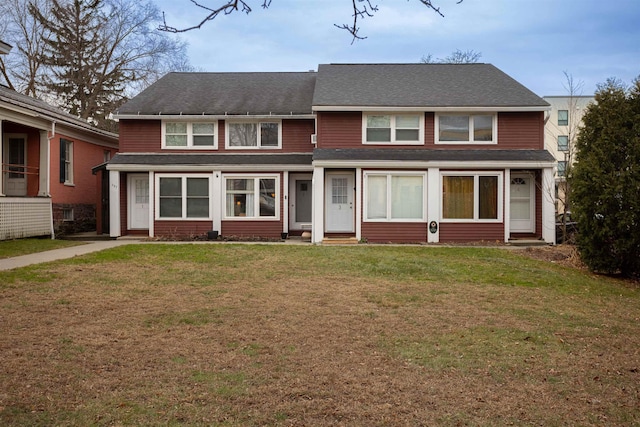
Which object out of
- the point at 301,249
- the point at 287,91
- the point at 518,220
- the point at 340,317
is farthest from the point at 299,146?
the point at 340,317

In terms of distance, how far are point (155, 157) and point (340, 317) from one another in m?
13.7

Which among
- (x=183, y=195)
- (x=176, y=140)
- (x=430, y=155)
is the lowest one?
(x=183, y=195)

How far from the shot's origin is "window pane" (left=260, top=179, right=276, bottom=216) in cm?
1791

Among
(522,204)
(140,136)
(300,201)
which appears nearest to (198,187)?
(140,136)

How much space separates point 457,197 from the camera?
16547mm

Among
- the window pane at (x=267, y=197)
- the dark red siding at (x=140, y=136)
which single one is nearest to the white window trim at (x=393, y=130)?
the window pane at (x=267, y=197)

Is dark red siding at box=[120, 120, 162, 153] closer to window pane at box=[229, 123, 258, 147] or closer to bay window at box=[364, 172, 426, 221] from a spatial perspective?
window pane at box=[229, 123, 258, 147]

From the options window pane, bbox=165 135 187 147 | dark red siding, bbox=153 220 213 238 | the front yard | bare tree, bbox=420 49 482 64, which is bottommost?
the front yard

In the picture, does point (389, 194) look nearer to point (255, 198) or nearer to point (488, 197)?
point (488, 197)

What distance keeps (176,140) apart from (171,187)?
1.92m

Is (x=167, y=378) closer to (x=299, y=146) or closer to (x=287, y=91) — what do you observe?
(x=299, y=146)

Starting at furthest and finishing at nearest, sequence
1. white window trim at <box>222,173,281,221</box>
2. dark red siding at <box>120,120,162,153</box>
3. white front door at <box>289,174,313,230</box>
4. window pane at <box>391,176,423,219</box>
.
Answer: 1. dark red siding at <box>120,120,162,153</box>
2. white front door at <box>289,174,313,230</box>
3. white window trim at <box>222,173,281,221</box>
4. window pane at <box>391,176,423,219</box>

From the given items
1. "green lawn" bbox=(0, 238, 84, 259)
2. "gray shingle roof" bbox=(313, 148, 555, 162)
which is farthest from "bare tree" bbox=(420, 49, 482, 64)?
"green lawn" bbox=(0, 238, 84, 259)

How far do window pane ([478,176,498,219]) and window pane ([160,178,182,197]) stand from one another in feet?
33.1
